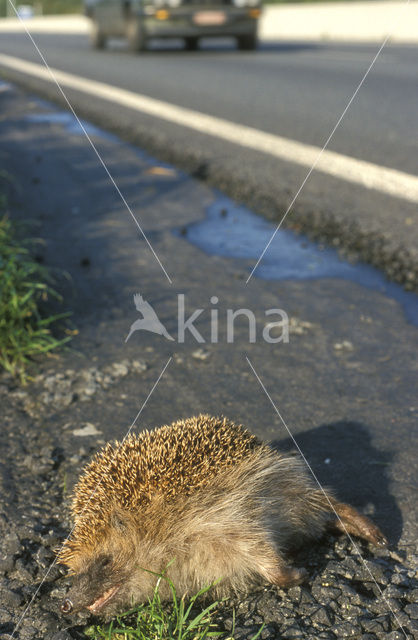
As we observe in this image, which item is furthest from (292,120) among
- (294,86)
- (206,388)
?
(206,388)

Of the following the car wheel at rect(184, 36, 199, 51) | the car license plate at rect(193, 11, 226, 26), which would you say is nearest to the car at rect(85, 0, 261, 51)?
the car license plate at rect(193, 11, 226, 26)

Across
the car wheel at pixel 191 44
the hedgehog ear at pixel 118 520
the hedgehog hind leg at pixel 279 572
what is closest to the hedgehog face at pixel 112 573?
the hedgehog ear at pixel 118 520

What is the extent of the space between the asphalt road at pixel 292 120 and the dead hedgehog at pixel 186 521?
2118 mm

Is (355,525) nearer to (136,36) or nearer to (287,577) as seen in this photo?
(287,577)

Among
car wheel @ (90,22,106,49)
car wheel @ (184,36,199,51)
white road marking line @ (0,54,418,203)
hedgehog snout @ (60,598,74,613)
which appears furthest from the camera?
car wheel @ (90,22,106,49)

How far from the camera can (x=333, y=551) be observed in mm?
2291

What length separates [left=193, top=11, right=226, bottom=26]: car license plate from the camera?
16328mm

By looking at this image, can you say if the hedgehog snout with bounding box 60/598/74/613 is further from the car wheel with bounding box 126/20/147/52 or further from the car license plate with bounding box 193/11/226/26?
the car wheel with bounding box 126/20/147/52

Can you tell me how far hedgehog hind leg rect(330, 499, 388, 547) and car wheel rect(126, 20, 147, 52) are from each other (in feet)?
53.2

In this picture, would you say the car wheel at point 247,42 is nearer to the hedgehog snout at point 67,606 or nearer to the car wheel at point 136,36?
the car wheel at point 136,36

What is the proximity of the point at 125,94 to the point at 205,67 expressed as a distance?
13.6 feet

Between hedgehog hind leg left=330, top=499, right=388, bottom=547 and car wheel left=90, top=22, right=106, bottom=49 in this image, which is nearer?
hedgehog hind leg left=330, top=499, right=388, bottom=547

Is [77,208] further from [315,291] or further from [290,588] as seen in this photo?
[290,588]

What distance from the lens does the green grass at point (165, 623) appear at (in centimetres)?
192
